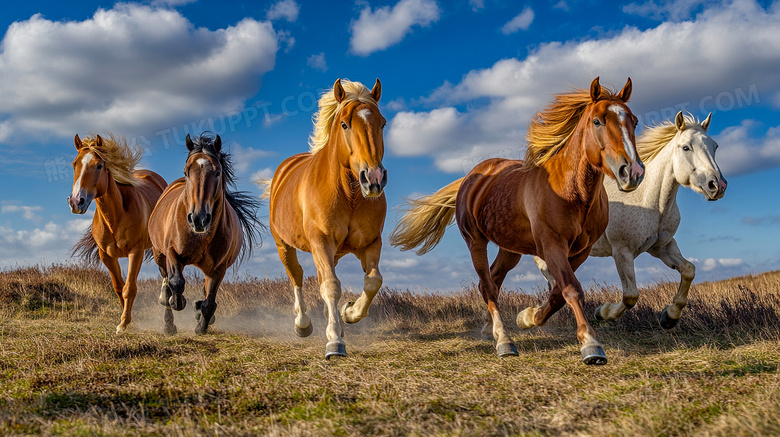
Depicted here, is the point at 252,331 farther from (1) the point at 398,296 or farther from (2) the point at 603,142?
(2) the point at 603,142

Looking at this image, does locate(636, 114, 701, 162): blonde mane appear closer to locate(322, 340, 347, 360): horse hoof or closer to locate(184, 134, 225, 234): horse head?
locate(322, 340, 347, 360): horse hoof

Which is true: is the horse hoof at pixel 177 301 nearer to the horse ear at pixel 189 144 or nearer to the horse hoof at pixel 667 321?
the horse ear at pixel 189 144

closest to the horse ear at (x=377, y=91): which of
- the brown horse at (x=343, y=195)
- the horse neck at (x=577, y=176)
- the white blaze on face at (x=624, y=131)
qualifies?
the brown horse at (x=343, y=195)

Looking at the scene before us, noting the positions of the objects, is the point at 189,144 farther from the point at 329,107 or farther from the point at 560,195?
the point at 560,195

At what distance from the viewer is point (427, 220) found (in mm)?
7590

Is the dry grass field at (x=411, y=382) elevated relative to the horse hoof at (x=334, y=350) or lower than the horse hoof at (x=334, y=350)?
lower

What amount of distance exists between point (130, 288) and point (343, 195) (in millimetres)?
4382

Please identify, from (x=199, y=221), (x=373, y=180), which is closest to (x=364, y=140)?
(x=373, y=180)

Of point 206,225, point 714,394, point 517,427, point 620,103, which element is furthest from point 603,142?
point 206,225

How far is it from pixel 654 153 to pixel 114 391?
22.1 ft

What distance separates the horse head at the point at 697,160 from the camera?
6250 millimetres

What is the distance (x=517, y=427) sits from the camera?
2795 millimetres

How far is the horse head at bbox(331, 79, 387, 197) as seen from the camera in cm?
455

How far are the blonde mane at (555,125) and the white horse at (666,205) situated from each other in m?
2.02
